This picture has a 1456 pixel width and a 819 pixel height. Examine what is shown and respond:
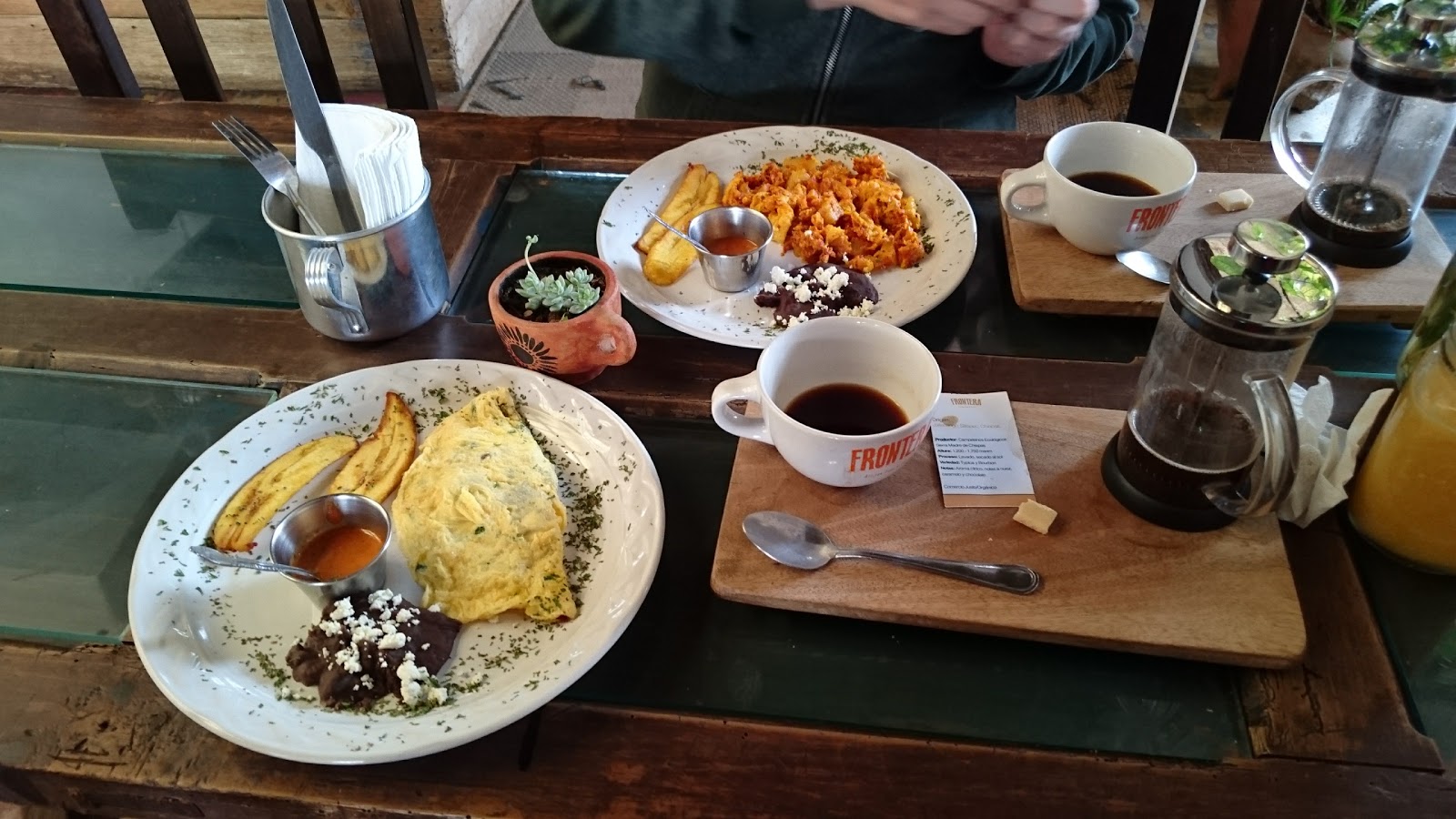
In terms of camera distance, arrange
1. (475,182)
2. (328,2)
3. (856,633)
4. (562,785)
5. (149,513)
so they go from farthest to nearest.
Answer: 1. (328,2)
2. (475,182)
3. (149,513)
4. (856,633)
5. (562,785)

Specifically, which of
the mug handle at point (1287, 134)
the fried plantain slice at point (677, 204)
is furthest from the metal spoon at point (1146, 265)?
the fried plantain slice at point (677, 204)

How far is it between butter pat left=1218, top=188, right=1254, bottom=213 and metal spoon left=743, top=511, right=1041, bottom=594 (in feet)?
2.44

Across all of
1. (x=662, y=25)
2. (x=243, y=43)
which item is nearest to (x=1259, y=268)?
(x=662, y=25)

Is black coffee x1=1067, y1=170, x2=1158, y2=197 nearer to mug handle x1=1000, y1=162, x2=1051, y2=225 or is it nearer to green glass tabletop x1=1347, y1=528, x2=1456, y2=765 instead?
mug handle x1=1000, y1=162, x2=1051, y2=225

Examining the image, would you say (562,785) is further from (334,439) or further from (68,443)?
(68,443)

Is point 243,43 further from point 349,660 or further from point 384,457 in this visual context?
point 349,660

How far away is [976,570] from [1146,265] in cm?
58

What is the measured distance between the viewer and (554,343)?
115cm

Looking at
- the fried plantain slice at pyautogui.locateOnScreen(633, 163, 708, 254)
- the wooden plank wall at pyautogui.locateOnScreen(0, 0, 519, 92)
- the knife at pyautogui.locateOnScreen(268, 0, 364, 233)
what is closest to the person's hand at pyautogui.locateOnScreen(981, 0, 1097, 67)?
the fried plantain slice at pyautogui.locateOnScreen(633, 163, 708, 254)

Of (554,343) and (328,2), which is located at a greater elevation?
(554,343)

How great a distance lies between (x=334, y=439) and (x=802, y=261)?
68cm

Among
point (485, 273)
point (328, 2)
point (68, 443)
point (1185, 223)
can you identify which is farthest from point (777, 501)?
point (328, 2)

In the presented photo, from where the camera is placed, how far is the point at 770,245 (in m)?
1.40

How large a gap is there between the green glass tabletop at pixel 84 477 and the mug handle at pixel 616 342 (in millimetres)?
447
